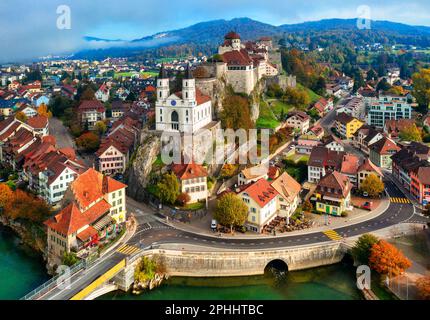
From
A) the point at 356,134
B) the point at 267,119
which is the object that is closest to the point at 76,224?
the point at 267,119

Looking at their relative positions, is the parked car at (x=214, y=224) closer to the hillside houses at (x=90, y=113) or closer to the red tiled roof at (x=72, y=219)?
the red tiled roof at (x=72, y=219)

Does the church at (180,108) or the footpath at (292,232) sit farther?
the church at (180,108)

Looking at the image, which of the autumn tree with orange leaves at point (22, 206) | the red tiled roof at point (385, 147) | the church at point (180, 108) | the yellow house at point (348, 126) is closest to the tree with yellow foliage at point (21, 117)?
the autumn tree with orange leaves at point (22, 206)

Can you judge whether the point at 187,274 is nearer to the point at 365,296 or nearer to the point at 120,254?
the point at 120,254

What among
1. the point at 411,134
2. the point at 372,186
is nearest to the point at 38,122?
the point at 372,186

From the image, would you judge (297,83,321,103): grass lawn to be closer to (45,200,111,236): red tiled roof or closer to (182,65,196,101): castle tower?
(182,65,196,101): castle tower

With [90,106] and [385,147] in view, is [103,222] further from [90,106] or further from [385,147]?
[90,106]

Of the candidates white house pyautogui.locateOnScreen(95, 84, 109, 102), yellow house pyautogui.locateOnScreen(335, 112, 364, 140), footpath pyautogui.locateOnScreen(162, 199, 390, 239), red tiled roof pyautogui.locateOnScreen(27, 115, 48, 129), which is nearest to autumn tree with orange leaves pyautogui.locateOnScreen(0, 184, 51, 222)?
footpath pyautogui.locateOnScreen(162, 199, 390, 239)
